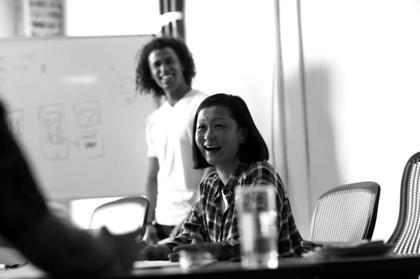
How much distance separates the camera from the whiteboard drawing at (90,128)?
4.86 metres

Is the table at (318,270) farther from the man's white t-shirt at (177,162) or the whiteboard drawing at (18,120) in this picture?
the whiteboard drawing at (18,120)

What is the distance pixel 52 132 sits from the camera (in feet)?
15.9

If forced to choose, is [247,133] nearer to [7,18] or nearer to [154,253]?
[154,253]

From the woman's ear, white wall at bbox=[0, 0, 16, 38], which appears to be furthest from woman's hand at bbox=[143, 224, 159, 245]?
white wall at bbox=[0, 0, 16, 38]

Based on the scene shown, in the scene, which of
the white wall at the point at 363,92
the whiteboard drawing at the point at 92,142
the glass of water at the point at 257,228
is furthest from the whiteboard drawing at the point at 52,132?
the glass of water at the point at 257,228

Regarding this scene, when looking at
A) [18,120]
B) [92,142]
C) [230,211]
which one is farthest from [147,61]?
[230,211]

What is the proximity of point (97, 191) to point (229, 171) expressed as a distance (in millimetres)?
2160

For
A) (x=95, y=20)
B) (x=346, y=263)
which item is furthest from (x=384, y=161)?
(x=95, y=20)

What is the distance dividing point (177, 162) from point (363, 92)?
3.60 feet

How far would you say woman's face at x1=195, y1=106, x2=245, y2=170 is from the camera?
285 centimetres

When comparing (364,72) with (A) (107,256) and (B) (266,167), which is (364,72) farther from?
(A) (107,256)

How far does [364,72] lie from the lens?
11.5 feet

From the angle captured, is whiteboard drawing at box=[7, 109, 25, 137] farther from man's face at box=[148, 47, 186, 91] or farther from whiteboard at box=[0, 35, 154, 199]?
man's face at box=[148, 47, 186, 91]

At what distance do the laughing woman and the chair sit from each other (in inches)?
9.2
